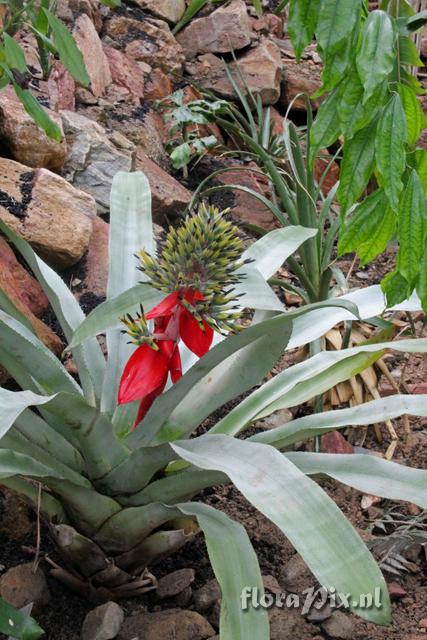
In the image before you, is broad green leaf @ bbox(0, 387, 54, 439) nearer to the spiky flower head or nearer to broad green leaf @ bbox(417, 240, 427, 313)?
the spiky flower head

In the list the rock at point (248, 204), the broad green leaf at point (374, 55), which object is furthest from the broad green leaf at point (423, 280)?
the rock at point (248, 204)

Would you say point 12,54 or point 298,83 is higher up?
point 12,54

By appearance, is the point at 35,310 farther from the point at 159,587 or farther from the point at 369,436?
the point at 369,436

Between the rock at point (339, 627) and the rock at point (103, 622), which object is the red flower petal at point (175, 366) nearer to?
the rock at point (103, 622)

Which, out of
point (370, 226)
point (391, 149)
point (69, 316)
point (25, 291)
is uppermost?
point (391, 149)

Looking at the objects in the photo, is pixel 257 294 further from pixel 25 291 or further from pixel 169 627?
pixel 25 291

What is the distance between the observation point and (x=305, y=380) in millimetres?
1416

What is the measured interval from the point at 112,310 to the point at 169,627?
55 centimetres

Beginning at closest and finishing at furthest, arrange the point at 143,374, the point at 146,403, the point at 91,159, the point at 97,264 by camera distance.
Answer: the point at 143,374, the point at 146,403, the point at 97,264, the point at 91,159

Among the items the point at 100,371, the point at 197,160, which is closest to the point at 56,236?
the point at 100,371

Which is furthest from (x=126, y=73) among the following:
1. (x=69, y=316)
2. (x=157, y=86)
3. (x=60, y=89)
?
(x=69, y=316)

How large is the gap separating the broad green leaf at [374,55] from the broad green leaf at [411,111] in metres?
0.11

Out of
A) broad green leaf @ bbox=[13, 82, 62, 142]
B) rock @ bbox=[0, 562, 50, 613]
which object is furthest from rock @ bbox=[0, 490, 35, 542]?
broad green leaf @ bbox=[13, 82, 62, 142]

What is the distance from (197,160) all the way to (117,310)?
232cm
